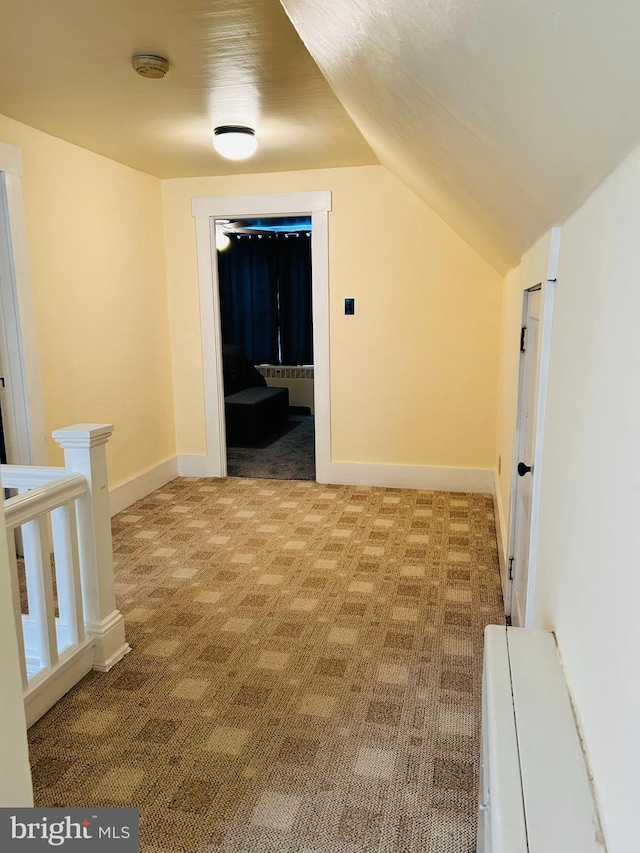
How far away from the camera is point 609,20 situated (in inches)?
20.1

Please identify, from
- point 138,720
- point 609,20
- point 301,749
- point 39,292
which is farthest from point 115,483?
point 609,20

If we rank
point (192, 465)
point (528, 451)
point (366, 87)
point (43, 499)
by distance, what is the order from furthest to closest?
1. point (192, 465)
2. point (528, 451)
3. point (43, 499)
4. point (366, 87)

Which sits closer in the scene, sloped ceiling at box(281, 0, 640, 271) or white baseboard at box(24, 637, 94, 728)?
sloped ceiling at box(281, 0, 640, 271)

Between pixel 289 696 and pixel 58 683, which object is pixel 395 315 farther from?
pixel 58 683

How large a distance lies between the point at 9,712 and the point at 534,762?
2.97 feet

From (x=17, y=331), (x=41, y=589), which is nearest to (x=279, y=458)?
(x=17, y=331)

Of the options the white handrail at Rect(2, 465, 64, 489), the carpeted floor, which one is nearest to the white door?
the carpeted floor

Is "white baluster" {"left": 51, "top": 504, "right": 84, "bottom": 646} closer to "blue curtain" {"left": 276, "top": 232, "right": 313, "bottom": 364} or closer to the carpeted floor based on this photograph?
the carpeted floor

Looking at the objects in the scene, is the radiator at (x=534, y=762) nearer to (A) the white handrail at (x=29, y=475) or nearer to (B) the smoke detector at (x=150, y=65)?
(A) the white handrail at (x=29, y=475)

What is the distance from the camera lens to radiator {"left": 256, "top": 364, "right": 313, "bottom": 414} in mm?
7379

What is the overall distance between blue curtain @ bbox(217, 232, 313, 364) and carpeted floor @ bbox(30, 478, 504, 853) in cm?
418
